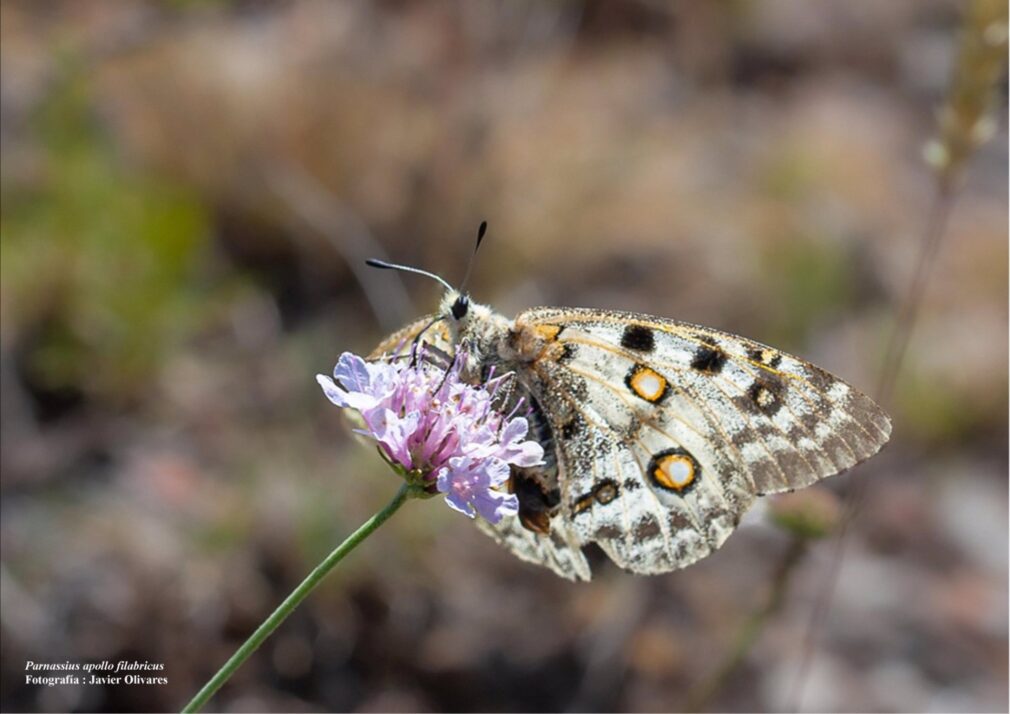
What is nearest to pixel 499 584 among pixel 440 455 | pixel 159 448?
pixel 159 448

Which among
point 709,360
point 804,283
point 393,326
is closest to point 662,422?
point 709,360

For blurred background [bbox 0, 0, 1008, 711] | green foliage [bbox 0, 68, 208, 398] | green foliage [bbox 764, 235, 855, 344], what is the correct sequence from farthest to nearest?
green foliage [bbox 764, 235, 855, 344], green foliage [bbox 0, 68, 208, 398], blurred background [bbox 0, 0, 1008, 711]

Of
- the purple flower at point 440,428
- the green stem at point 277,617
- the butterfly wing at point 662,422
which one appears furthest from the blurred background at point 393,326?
the green stem at point 277,617

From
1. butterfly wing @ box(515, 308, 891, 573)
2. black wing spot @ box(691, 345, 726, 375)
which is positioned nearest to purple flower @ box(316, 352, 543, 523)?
butterfly wing @ box(515, 308, 891, 573)

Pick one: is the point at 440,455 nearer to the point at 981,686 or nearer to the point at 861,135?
the point at 981,686

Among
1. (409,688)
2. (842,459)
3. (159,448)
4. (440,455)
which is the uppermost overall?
(440,455)

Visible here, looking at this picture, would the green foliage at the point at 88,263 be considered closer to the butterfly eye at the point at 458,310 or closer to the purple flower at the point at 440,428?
the butterfly eye at the point at 458,310

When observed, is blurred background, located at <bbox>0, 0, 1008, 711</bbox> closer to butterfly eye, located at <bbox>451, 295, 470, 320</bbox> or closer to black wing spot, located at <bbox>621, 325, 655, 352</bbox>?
black wing spot, located at <bbox>621, 325, 655, 352</bbox>
